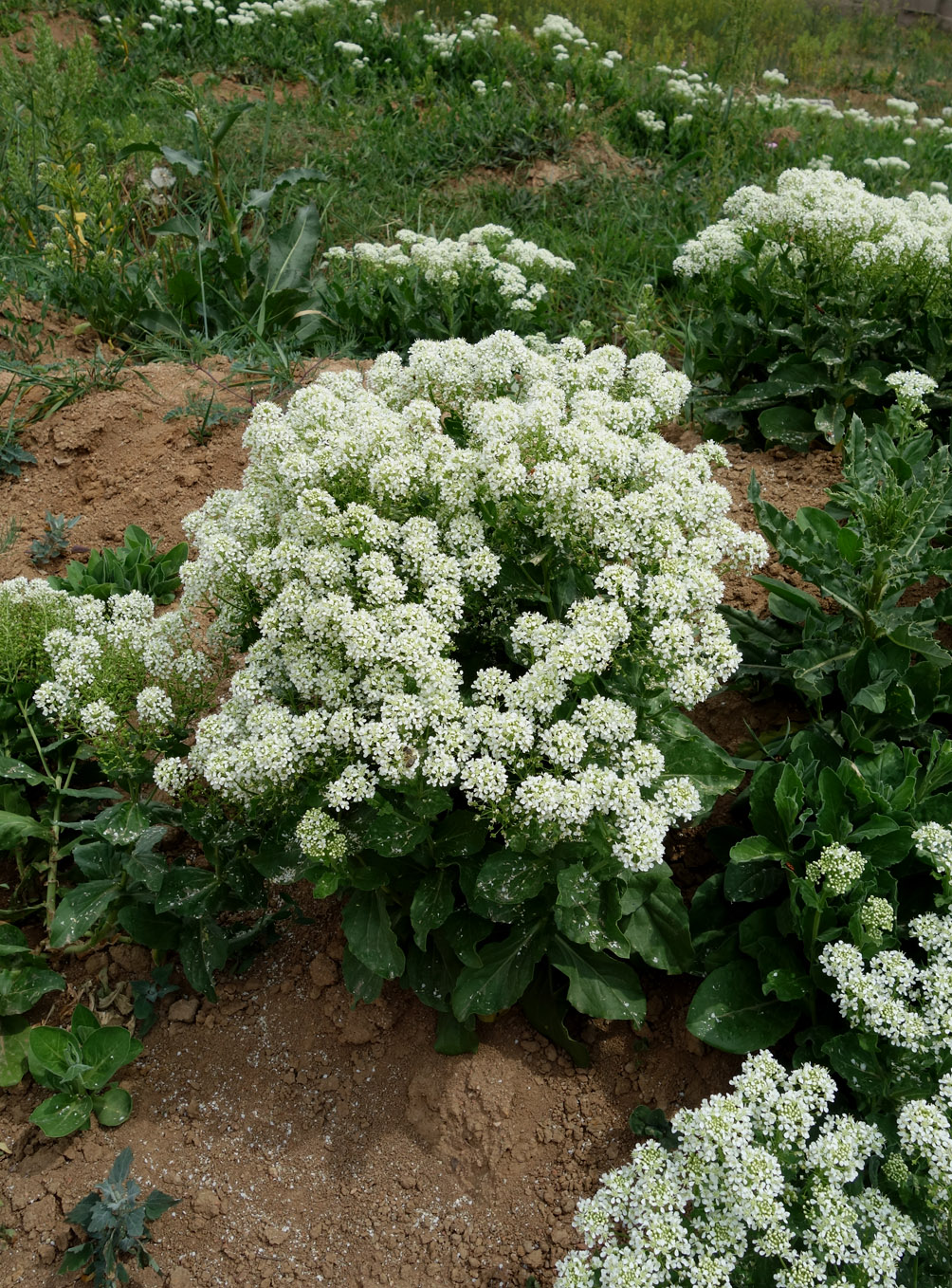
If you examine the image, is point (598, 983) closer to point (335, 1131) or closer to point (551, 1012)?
point (551, 1012)

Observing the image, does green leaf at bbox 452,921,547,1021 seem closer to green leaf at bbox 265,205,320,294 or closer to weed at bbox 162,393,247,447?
weed at bbox 162,393,247,447

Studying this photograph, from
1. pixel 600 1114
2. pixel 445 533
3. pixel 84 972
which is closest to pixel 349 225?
pixel 445 533

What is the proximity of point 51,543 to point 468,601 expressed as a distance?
2.45 metres

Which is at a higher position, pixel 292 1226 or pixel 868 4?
pixel 868 4

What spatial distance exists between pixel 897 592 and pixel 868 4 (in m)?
14.3

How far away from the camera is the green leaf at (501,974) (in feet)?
8.21

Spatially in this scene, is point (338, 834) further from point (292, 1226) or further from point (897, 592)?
point (897, 592)

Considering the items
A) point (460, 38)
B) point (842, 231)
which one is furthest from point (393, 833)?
point (460, 38)

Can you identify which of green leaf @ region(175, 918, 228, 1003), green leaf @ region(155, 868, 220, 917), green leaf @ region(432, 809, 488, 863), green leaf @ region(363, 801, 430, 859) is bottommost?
green leaf @ region(175, 918, 228, 1003)

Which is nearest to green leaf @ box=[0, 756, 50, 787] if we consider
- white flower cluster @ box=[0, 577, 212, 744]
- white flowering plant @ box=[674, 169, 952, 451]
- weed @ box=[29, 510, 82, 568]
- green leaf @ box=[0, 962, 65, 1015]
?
white flower cluster @ box=[0, 577, 212, 744]

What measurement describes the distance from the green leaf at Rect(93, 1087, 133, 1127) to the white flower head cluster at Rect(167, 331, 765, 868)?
959mm

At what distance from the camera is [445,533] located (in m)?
2.52

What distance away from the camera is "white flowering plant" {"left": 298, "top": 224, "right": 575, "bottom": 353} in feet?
16.1

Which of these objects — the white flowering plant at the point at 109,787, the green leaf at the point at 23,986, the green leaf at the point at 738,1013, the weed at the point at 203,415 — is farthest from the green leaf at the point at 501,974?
the weed at the point at 203,415
